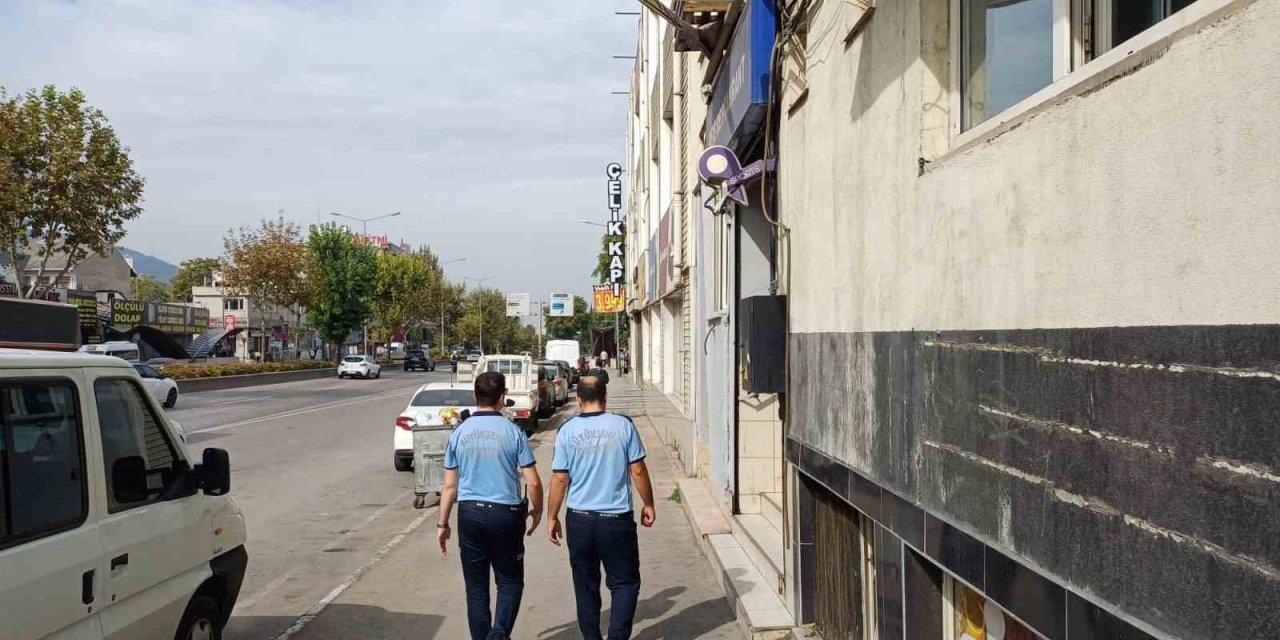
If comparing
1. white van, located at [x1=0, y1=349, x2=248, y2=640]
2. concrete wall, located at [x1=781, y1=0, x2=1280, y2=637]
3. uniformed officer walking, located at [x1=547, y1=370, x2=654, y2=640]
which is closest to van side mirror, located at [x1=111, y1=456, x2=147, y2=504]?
white van, located at [x1=0, y1=349, x2=248, y2=640]

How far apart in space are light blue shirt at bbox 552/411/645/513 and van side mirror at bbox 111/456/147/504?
228 cm

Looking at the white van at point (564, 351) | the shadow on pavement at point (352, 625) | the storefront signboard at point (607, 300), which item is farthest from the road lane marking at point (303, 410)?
the shadow on pavement at point (352, 625)

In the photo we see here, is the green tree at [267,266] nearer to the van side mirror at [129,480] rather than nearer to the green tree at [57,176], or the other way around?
the green tree at [57,176]

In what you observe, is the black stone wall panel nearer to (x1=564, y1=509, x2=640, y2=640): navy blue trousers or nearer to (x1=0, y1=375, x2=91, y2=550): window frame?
(x1=564, y1=509, x2=640, y2=640): navy blue trousers

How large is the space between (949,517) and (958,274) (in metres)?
0.86

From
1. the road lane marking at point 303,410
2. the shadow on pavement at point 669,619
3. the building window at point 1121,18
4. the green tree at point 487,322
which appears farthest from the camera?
the green tree at point 487,322

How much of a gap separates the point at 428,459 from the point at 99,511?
8.45 m

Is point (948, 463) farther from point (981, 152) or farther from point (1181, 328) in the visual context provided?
point (1181, 328)

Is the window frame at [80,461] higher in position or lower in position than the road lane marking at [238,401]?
higher

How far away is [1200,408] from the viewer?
2.02m

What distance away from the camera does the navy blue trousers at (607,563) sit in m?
5.77

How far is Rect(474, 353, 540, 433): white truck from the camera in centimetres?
2225

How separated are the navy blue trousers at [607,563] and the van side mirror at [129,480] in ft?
7.46

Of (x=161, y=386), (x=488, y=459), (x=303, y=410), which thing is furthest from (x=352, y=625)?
(x=161, y=386)
